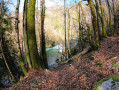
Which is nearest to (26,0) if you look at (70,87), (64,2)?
(70,87)

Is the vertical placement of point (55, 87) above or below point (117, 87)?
below

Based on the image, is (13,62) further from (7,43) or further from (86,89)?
(86,89)

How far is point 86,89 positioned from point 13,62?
9.77 meters

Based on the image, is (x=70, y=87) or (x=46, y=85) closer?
(x=70, y=87)

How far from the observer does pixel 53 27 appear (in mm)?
77938

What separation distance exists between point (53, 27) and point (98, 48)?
71851 mm

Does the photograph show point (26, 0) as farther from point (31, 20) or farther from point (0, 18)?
point (0, 18)

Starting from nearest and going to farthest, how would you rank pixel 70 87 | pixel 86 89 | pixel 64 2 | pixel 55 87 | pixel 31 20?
pixel 86 89, pixel 70 87, pixel 55 87, pixel 31 20, pixel 64 2

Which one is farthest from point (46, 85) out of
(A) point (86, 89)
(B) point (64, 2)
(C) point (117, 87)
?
(B) point (64, 2)

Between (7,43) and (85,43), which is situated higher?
(7,43)

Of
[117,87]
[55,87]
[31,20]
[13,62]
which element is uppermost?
[31,20]

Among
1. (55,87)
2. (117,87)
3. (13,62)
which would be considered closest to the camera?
(117,87)

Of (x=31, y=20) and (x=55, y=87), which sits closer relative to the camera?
(x=55, y=87)

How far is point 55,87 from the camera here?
4.56 meters
